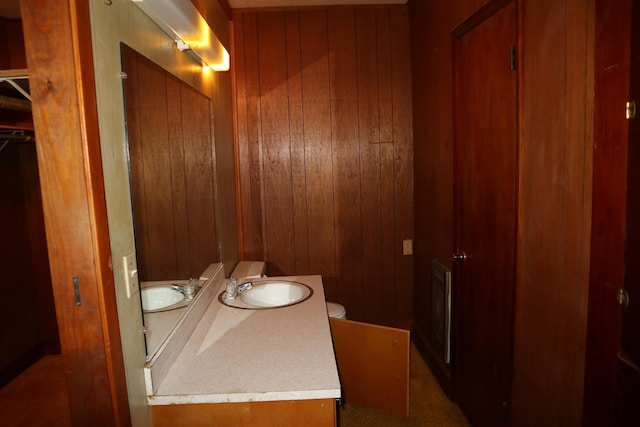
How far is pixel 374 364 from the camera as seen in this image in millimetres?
2074

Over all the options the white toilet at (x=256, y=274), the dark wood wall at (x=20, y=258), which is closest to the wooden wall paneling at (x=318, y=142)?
the white toilet at (x=256, y=274)

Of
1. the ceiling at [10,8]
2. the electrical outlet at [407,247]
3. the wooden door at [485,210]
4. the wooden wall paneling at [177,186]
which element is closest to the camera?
the wooden wall paneling at [177,186]

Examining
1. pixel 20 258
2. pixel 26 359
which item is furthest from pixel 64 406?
pixel 20 258

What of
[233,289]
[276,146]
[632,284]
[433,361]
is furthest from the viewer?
[276,146]

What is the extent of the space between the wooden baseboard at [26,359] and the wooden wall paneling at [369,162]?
88.1 inches

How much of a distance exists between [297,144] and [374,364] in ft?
5.38

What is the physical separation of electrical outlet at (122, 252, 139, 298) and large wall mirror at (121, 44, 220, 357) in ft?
0.14

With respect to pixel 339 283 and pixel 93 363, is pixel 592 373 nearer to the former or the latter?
pixel 93 363

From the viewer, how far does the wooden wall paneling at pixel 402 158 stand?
2.99m

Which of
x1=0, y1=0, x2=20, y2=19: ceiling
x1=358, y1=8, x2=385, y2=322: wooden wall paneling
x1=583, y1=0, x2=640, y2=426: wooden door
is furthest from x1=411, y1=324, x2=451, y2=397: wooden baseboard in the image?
x1=0, y1=0, x2=20, y2=19: ceiling

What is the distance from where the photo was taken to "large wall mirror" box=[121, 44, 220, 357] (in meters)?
1.17

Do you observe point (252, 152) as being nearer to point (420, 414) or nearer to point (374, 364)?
point (374, 364)

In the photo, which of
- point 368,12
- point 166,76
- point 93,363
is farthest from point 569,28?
point 368,12

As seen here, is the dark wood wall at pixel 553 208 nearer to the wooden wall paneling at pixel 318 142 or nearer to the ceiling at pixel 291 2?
the ceiling at pixel 291 2
